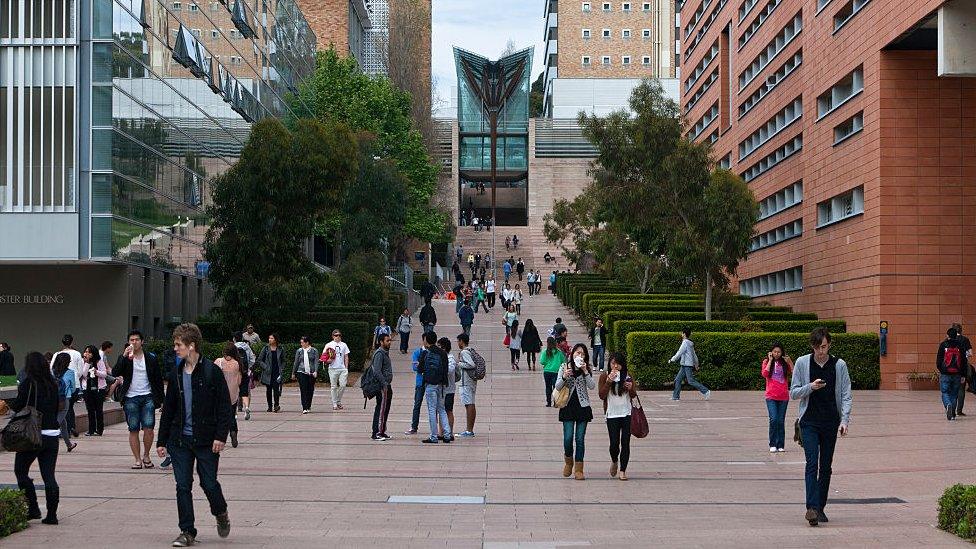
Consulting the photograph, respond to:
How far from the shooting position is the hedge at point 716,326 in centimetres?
3334

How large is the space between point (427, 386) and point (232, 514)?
7.20m

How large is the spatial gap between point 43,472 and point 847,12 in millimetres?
29981

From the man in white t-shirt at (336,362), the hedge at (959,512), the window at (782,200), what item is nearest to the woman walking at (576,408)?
the hedge at (959,512)

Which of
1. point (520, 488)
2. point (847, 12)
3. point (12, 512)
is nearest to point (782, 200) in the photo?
point (847, 12)

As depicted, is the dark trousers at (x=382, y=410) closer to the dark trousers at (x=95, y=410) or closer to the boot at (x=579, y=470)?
the dark trousers at (x=95, y=410)

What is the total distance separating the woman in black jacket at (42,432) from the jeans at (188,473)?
63.9 inches

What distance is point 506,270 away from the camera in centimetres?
7019

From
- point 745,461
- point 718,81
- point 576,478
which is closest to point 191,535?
point 576,478

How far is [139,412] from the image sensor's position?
15.6m

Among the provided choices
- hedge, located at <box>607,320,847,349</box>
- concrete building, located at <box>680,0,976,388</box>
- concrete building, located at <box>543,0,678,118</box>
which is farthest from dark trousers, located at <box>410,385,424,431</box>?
concrete building, located at <box>543,0,678,118</box>

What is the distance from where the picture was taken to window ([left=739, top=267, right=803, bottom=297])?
42219 mm

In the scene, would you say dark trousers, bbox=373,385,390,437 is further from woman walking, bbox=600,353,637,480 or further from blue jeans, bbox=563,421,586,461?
woman walking, bbox=600,353,637,480

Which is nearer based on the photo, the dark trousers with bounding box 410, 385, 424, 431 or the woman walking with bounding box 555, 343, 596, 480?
the woman walking with bounding box 555, 343, 596, 480

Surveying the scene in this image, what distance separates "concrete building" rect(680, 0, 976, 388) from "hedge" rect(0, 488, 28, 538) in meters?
21.8
